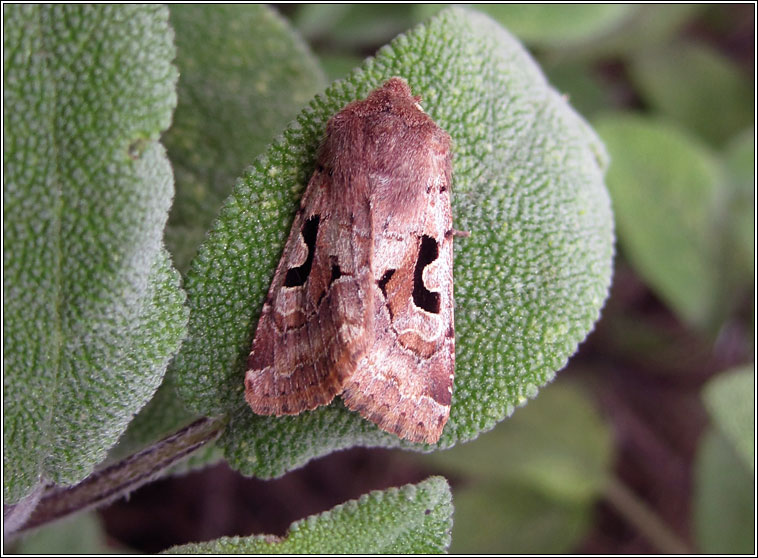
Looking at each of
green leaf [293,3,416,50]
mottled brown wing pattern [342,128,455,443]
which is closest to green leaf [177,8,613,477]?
mottled brown wing pattern [342,128,455,443]

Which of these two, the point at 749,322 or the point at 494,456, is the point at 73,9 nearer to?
the point at 494,456

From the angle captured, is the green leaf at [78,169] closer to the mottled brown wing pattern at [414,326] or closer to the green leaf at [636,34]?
the mottled brown wing pattern at [414,326]

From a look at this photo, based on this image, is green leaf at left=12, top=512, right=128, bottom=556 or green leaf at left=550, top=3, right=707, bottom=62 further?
green leaf at left=550, top=3, right=707, bottom=62

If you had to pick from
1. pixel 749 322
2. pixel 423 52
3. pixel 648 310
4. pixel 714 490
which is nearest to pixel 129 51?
pixel 423 52

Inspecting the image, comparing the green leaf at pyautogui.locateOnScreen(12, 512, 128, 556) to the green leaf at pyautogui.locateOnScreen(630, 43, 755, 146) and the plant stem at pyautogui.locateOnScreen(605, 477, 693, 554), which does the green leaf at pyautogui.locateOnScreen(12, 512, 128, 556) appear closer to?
the plant stem at pyautogui.locateOnScreen(605, 477, 693, 554)

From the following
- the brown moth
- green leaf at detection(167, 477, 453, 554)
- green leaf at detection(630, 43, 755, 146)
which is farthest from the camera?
green leaf at detection(630, 43, 755, 146)

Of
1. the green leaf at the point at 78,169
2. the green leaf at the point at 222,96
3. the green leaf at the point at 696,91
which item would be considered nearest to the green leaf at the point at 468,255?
the green leaf at the point at 78,169

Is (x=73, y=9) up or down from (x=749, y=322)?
up

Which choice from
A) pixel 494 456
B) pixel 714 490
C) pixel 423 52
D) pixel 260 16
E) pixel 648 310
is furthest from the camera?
pixel 648 310
